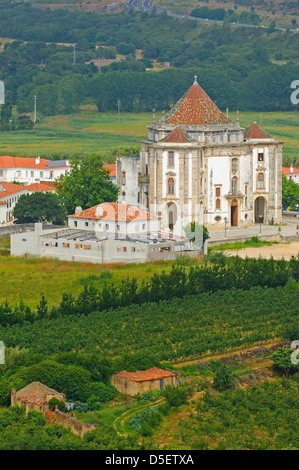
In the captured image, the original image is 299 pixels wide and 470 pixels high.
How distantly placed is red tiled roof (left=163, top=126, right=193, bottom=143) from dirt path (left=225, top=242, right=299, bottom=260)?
834cm

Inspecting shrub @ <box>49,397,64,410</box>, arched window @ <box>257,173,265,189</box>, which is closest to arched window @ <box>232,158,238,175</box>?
arched window @ <box>257,173,265,189</box>

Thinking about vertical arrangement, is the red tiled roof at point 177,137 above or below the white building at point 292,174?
above

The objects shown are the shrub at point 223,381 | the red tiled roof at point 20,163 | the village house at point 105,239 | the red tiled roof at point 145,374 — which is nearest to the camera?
the red tiled roof at point 145,374

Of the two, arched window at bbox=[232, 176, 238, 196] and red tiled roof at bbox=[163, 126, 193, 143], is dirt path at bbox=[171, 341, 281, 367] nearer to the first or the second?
red tiled roof at bbox=[163, 126, 193, 143]

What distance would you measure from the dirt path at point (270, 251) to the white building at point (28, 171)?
27043 millimetres

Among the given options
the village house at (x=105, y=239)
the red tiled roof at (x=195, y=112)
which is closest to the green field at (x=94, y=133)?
the red tiled roof at (x=195, y=112)

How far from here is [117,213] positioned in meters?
80.2

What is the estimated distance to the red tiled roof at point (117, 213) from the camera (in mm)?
79812

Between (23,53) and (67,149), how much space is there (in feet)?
242

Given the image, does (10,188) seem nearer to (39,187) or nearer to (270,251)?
(39,187)

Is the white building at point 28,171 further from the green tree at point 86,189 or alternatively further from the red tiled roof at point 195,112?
the red tiled roof at point 195,112

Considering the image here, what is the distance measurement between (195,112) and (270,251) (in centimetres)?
1155

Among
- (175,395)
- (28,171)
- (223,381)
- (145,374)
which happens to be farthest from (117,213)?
(175,395)

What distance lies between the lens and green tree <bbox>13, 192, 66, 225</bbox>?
282 ft
